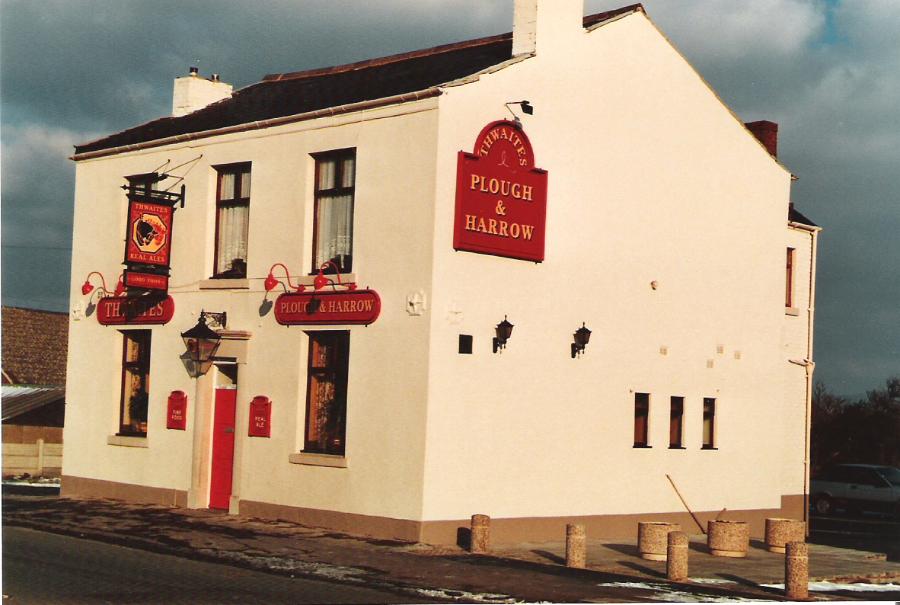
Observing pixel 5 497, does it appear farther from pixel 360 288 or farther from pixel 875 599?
pixel 875 599

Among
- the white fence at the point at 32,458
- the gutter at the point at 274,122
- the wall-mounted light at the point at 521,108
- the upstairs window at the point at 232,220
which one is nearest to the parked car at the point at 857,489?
the wall-mounted light at the point at 521,108

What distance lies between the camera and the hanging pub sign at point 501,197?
2036 cm

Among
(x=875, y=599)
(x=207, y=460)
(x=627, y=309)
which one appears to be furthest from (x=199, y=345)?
(x=875, y=599)

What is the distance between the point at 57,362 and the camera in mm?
48844

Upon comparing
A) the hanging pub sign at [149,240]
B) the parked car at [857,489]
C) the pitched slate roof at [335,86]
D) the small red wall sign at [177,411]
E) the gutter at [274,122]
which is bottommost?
the parked car at [857,489]

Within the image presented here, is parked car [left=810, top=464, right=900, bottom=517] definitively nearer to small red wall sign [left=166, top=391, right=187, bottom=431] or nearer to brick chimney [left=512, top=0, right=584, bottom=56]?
brick chimney [left=512, top=0, right=584, bottom=56]

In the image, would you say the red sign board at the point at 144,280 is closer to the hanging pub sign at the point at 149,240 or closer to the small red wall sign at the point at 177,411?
the hanging pub sign at the point at 149,240

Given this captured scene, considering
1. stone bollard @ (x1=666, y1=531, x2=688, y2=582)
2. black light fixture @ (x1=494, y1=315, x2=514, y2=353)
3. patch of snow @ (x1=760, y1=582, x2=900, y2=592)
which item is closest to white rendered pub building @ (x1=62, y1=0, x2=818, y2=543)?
black light fixture @ (x1=494, y1=315, x2=514, y2=353)

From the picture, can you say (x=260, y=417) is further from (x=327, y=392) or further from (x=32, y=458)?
(x=32, y=458)

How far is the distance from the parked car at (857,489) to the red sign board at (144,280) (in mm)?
23740

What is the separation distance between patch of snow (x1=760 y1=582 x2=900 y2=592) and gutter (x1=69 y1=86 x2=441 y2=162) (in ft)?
32.2

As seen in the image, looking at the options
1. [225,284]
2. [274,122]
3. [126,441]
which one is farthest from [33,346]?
[274,122]

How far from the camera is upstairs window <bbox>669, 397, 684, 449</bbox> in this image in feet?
81.0

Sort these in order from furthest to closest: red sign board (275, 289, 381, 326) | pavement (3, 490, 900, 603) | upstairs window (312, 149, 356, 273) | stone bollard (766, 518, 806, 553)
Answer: stone bollard (766, 518, 806, 553)
upstairs window (312, 149, 356, 273)
red sign board (275, 289, 381, 326)
pavement (3, 490, 900, 603)
